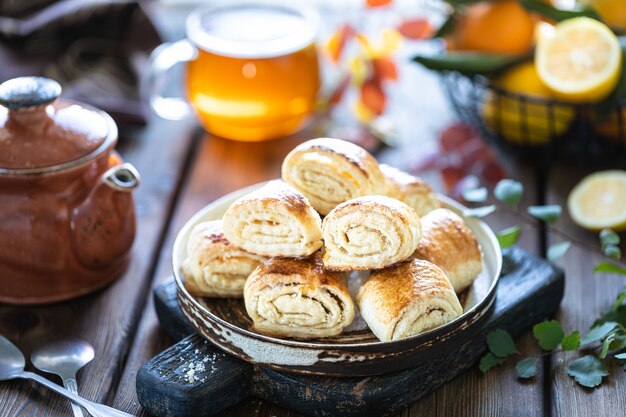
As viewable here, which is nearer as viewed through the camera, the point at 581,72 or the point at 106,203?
the point at 106,203

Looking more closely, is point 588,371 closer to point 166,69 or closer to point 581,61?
point 581,61

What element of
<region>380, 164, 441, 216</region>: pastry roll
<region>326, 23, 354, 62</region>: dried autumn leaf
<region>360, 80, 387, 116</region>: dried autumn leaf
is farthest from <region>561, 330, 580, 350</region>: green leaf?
<region>326, 23, 354, 62</region>: dried autumn leaf

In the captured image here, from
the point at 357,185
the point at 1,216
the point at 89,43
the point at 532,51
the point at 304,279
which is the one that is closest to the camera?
the point at 304,279

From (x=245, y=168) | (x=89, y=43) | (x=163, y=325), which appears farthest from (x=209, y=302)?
(x=89, y=43)

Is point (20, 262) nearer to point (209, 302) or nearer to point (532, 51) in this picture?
point (209, 302)

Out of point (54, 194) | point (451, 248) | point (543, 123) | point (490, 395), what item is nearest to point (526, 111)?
point (543, 123)

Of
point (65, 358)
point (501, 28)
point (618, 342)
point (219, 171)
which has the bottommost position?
point (219, 171)

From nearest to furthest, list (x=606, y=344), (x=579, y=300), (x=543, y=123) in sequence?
(x=606, y=344) → (x=579, y=300) → (x=543, y=123)

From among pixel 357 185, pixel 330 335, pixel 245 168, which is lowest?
pixel 245 168
